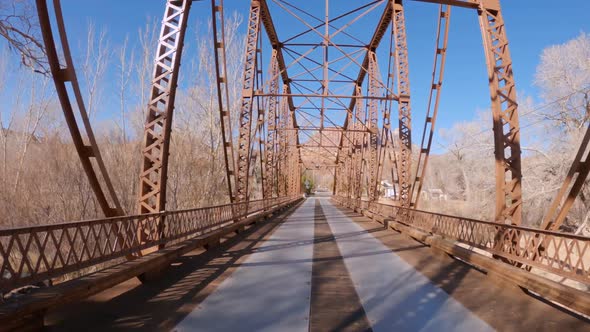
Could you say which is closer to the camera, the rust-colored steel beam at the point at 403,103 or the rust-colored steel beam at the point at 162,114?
the rust-colored steel beam at the point at 162,114

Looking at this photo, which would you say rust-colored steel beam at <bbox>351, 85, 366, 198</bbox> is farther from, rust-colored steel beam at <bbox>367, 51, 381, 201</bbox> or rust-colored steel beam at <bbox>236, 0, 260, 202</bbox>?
rust-colored steel beam at <bbox>236, 0, 260, 202</bbox>

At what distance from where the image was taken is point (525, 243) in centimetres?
718

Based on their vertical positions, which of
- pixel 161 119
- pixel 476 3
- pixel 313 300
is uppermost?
pixel 476 3

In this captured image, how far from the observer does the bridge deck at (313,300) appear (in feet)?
15.9

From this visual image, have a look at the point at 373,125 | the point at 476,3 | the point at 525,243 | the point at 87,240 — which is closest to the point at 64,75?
the point at 87,240

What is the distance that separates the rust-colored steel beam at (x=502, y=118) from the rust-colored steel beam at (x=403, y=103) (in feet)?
27.0

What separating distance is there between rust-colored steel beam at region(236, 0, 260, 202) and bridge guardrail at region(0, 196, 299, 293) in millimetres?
4581

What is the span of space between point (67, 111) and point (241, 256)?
17.0ft

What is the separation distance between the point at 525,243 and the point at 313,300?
384 centimetres

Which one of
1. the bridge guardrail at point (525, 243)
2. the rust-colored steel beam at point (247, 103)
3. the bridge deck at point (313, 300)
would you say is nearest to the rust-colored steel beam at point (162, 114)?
the bridge deck at point (313, 300)

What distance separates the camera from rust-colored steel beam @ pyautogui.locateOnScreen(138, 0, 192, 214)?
8.12m

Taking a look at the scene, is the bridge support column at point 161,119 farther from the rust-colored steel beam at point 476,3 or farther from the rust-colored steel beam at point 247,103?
the rust-colored steel beam at point 247,103

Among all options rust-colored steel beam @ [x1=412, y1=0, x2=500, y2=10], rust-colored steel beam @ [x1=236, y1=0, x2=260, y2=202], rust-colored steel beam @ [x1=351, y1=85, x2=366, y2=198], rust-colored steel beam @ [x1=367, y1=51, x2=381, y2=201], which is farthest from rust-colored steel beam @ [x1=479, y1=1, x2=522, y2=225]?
rust-colored steel beam @ [x1=351, y1=85, x2=366, y2=198]

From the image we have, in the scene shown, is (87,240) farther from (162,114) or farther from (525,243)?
(525,243)
